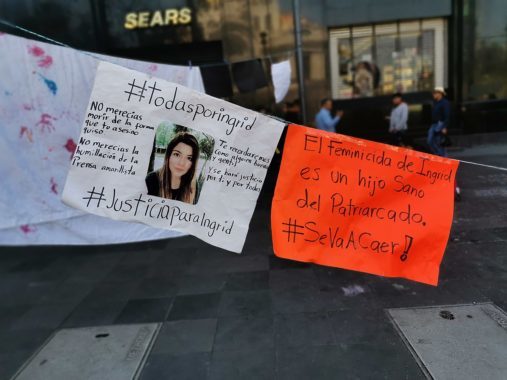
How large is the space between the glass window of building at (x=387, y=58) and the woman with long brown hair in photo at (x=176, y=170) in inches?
447

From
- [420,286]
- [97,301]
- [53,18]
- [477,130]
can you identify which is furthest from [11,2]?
[477,130]

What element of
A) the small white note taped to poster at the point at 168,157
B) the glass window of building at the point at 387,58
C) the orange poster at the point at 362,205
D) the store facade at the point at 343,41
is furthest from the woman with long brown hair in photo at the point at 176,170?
the glass window of building at the point at 387,58

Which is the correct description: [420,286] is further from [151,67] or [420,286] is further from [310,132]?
[151,67]

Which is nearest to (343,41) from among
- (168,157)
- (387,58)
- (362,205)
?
(387,58)

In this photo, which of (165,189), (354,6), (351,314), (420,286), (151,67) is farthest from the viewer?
(354,6)

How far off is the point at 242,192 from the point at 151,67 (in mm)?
2560

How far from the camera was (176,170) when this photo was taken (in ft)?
10.6

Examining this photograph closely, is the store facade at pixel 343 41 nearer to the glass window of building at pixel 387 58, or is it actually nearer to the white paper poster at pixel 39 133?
the glass window of building at pixel 387 58

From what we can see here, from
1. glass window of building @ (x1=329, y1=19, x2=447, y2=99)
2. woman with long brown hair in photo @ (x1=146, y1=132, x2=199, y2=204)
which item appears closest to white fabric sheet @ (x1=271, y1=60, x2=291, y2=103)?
woman with long brown hair in photo @ (x1=146, y1=132, x2=199, y2=204)

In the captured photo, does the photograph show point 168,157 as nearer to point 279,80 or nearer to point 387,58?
point 279,80

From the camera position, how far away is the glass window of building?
1358 cm

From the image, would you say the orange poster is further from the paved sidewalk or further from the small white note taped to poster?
Result: the paved sidewalk

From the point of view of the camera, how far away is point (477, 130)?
13.6 metres

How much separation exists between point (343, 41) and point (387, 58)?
148 cm
